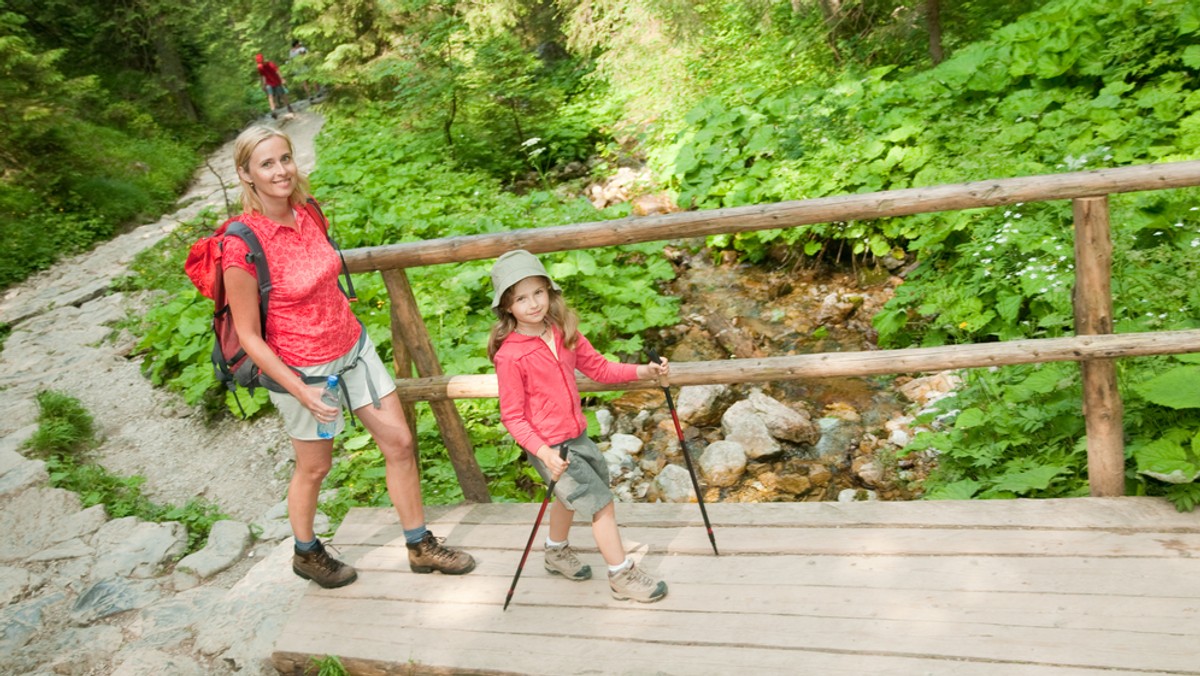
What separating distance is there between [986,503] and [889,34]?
7.40 m

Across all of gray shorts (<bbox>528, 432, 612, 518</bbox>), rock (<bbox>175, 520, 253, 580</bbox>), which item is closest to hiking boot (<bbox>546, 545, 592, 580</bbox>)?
gray shorts (<bbox>528, 432, 612, 518</bbox>)

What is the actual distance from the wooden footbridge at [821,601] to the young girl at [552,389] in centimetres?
26

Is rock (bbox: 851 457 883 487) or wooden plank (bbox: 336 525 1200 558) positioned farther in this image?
rock (bbox: 851 457 883 487)

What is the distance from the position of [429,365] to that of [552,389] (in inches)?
40.4

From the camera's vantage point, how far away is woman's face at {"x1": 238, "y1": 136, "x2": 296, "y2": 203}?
285 centimetres

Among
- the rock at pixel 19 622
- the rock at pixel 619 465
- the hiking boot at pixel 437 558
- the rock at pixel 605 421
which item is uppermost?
the hiking boot at pixel 437 558

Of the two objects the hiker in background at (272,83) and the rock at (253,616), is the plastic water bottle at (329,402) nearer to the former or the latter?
the rock at (253,616)

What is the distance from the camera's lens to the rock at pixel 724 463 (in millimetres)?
5512

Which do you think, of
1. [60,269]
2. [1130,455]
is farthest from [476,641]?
[60,269]

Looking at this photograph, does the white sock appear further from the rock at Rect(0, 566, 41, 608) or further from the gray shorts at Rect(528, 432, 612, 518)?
the rock at Rect(0, 566, 41, 608)

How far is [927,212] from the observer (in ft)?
10.8

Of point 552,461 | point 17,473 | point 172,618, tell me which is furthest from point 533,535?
point 17,473

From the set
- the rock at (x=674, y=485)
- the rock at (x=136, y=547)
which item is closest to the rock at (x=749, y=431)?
the rock at (x=674, y=485)

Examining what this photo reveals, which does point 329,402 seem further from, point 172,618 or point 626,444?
point 626,444
